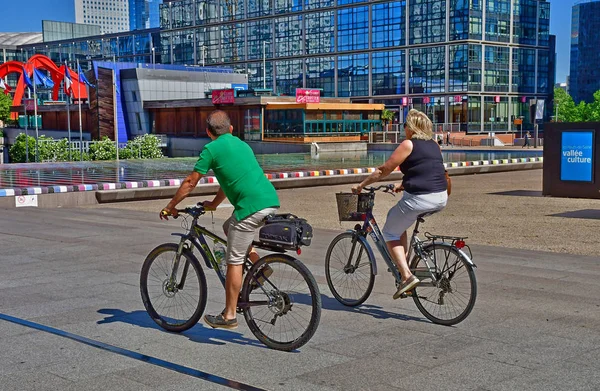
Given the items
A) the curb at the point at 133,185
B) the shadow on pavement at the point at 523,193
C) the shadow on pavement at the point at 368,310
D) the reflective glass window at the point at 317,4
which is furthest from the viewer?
the reflective glass window at the point at 317,4

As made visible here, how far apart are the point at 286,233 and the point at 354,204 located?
5.01 ft

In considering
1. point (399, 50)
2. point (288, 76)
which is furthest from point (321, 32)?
point (399, 50)

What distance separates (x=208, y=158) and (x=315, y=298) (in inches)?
54.5

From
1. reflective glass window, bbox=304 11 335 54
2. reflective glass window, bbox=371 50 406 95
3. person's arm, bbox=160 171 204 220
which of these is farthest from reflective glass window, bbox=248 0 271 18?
person's arm, bbox=160 171 204 220

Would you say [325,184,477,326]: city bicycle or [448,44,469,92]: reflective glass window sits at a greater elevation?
[448,44,469,92]: reflective glass window

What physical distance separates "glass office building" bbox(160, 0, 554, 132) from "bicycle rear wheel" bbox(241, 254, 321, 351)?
79.2 metres

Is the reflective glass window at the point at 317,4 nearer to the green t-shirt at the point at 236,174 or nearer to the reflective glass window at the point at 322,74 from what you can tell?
the reflective glass window at the point at 322,74

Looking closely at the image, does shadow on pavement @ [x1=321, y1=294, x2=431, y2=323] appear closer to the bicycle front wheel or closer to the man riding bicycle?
the bicycle front wheel

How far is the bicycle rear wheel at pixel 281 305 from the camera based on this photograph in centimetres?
597

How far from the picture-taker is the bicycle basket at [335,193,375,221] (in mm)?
7379

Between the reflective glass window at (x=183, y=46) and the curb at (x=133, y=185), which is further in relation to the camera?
the reflective glass window at (x=183, y=46)

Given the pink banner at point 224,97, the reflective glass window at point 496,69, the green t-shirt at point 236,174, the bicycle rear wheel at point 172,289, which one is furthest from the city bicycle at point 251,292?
the reflective glass window at point 496,69

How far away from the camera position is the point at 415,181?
7.01m

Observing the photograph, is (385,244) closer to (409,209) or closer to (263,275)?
(409,209)
